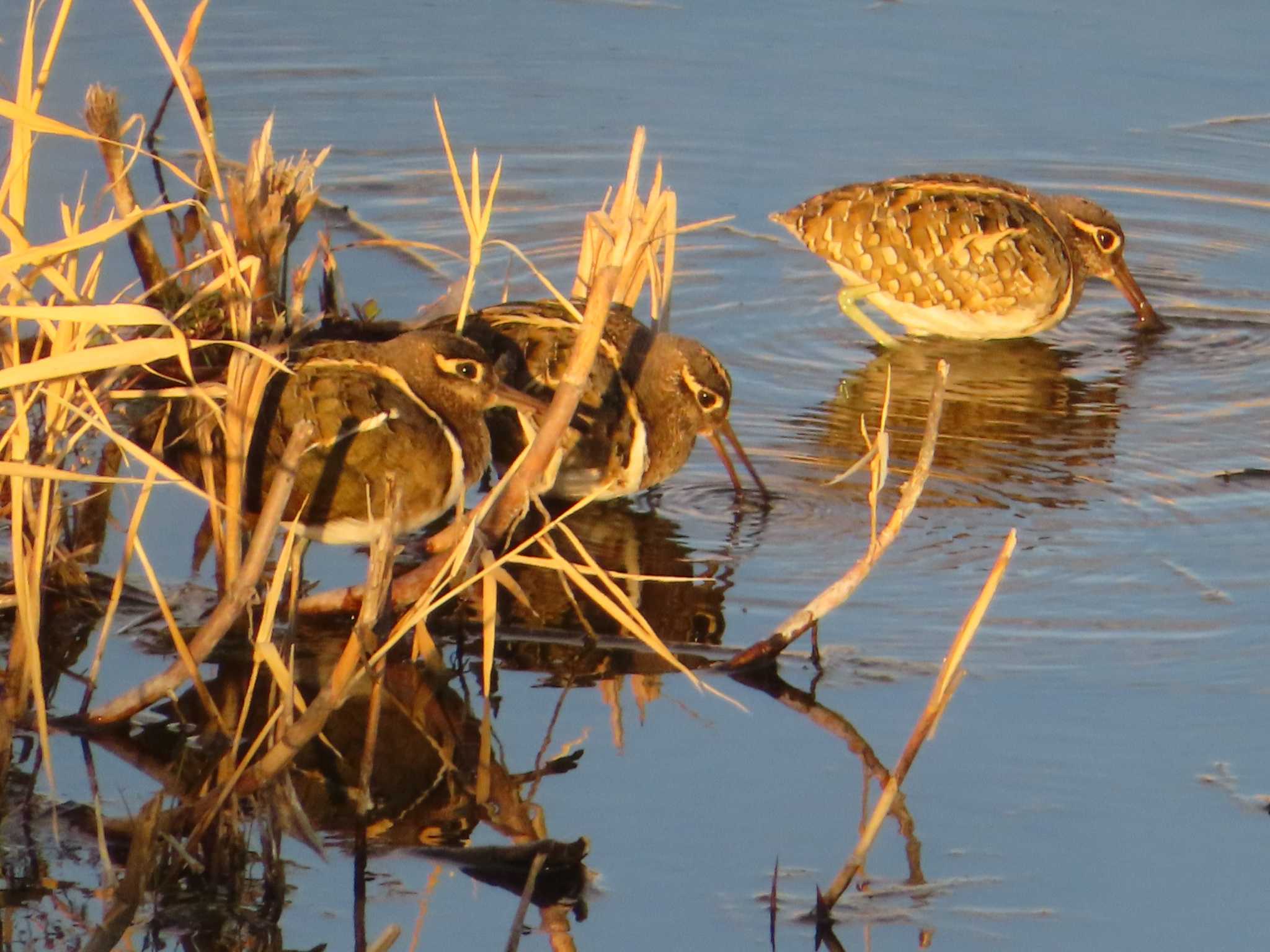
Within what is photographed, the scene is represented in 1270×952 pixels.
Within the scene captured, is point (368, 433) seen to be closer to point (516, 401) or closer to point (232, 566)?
point (516, 401)

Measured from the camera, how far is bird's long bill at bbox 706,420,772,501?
6.41 m

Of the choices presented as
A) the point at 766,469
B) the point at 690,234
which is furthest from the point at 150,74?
the point at 766,469

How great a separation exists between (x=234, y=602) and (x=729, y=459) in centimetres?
254

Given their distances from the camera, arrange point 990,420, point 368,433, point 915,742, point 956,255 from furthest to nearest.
Result: point 956,255, point 990,420, point 368,433, point 915,742

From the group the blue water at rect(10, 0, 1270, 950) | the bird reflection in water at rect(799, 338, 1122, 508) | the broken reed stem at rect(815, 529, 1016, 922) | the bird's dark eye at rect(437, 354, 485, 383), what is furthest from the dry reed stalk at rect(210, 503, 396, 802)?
the bird reflection in water at rect(799, 338, 1122, 508)

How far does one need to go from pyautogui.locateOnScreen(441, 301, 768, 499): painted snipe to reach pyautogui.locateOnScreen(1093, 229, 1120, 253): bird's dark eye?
2.63 metres

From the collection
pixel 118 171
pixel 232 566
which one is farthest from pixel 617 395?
pixel 232 566

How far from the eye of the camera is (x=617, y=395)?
6.30m

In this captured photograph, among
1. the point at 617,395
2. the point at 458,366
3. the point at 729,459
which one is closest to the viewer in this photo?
the point at 458,366

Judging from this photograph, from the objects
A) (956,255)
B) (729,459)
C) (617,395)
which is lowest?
(729,459)

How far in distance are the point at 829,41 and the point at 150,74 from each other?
11.5 ft

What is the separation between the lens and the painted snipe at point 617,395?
615 centimetres

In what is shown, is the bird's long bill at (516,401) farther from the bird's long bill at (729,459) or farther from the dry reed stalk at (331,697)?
the dry reed stalk at (331,697)

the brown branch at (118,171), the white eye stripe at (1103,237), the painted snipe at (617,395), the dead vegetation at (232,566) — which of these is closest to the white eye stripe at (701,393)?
the painted snipe at (617,395)
